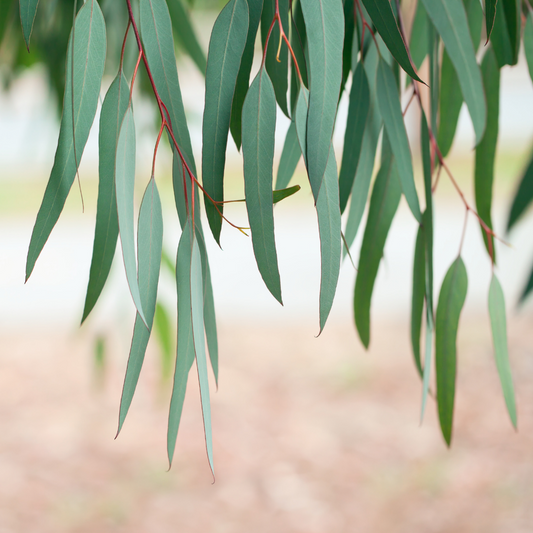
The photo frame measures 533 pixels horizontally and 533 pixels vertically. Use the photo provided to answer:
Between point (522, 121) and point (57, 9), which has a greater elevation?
point (522, 121)

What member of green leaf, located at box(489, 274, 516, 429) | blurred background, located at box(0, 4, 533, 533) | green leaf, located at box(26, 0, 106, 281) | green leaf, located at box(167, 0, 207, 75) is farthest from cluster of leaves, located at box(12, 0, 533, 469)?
blurred background, located at box(0, 4, 533, 533)

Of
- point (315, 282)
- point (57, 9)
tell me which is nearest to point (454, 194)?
point (315, 282)

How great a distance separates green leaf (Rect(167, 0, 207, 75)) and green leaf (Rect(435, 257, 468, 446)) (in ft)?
1.32

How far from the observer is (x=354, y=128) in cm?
50

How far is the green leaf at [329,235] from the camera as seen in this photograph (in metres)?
0.34

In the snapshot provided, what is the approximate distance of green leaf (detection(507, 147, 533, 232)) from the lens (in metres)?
0.46

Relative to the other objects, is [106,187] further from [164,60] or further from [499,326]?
[499,326]

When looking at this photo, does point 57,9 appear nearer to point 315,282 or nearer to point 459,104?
point 459,104

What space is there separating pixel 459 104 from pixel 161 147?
76 centimetres

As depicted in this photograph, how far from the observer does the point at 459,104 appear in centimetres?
60

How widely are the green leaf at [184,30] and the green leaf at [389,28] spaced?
34 cm

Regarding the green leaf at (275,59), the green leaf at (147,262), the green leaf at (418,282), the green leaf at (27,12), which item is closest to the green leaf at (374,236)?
the green leaf at (418,282)

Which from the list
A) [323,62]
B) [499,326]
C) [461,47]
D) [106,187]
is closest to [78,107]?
[106,187]

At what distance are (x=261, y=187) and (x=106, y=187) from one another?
0.38 ft
